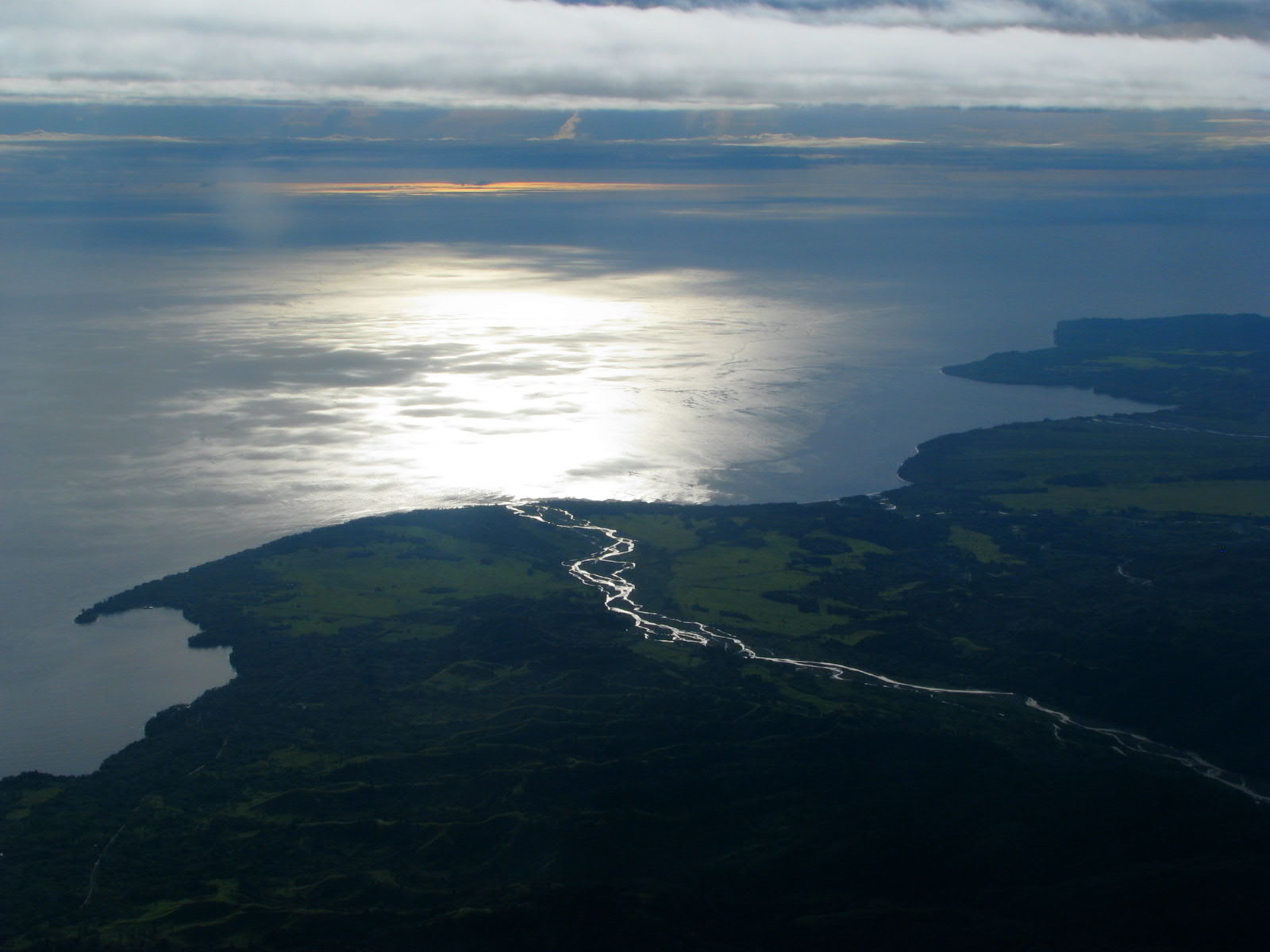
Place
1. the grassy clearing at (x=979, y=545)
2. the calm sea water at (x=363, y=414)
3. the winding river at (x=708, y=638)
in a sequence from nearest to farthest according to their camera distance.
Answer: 1. the winding river at (x=708, y=638)
2. the calm sea water at (x=363, y=414)
3. the grassy clearing at (x=979, y=545)

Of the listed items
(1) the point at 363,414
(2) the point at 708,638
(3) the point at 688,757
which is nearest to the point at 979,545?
(2) the point at 708,638

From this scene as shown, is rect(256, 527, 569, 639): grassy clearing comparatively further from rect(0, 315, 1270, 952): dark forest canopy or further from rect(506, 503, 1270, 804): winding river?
rect(506, 503, 1270, 804): winding river

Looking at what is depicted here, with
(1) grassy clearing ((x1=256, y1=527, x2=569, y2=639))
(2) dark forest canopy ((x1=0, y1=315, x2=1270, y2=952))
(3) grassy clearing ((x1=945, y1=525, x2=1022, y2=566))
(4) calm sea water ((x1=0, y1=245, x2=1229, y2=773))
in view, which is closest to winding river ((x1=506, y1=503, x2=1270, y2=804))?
(2) dark forest canopy ((x1=0, y1=315, x2=1270, y2=952))

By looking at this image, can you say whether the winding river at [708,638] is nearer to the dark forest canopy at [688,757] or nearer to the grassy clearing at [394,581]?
the dark forest canopy at [688,757]

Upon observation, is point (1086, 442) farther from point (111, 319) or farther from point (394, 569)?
point (111, 319)

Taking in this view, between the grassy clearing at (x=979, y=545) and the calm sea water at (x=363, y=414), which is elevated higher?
the grassy clearing at (x=979, y=545)

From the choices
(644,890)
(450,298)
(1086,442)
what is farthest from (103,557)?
(450,298)

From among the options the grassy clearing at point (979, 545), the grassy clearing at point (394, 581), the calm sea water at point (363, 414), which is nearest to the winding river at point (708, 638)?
the grassy clearing at point (394, 581)
